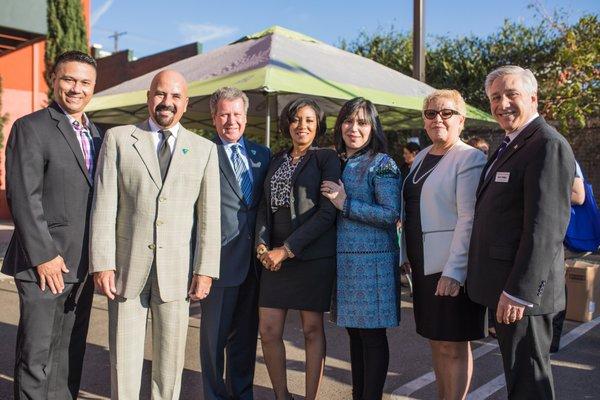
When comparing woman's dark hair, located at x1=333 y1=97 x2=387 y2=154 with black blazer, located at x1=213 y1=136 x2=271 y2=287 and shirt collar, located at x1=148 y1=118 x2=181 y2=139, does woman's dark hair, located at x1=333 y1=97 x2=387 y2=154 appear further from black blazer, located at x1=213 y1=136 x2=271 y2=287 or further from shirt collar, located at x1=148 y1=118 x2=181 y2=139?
shirt collar, located at x1=148 y1=118 x2=181 y2=139

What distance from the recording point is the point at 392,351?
4895mm

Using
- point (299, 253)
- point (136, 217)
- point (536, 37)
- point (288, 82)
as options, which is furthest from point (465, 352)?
point (536, 37)

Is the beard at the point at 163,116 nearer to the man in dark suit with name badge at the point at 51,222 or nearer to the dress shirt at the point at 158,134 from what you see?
the dress shirt at the point at 158,134

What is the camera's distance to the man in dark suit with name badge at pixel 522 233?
2342 millimetres

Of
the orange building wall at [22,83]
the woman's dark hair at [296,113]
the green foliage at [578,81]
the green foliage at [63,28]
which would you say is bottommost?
the woman's dark hair at [296,113]

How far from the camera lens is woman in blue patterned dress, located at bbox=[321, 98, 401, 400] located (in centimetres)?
313

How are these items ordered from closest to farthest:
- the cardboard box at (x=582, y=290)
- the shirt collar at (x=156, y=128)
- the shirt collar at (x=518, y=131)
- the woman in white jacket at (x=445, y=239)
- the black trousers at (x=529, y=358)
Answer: the black trousers at (x=529, y=358) < the shirt collar at (x=518, y=131) < the woman in white jacket at (x=445, y=239) < the shirt collar at (x=156, y=128) < the cardboard box at (x=582, y=290)

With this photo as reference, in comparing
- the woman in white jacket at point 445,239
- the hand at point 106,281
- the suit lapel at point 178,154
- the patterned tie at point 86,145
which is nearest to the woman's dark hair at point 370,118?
the woman in white jacket at point 445,239

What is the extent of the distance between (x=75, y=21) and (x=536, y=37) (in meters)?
11.3

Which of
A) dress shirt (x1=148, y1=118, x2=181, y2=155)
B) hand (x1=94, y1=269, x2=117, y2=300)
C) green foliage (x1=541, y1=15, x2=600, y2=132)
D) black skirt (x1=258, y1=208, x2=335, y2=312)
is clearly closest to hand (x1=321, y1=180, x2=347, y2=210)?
black skirt (x1=258, y1=208, x2=335, y2=312)

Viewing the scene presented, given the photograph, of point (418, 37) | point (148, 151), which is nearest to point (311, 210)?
point (148, 151)

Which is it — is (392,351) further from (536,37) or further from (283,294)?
(536,37)

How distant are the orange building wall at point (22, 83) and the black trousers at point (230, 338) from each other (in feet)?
46.3

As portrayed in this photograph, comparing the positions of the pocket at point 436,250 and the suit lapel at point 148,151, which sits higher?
the suit lapel at point 148,151
